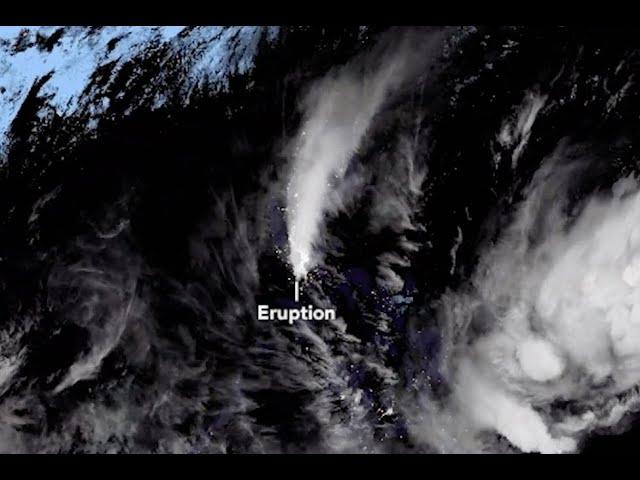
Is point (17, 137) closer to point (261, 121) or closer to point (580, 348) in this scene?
point (261, 121)

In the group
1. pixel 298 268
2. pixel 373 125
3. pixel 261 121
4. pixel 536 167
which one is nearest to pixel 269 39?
pixel 261 121

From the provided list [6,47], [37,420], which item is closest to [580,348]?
[37,420]

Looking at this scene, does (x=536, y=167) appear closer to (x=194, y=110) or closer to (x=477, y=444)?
(x=477, y=444)

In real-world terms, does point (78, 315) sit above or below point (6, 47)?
below

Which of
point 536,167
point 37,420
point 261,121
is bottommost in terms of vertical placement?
point 37,420

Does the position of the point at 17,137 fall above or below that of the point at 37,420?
above
